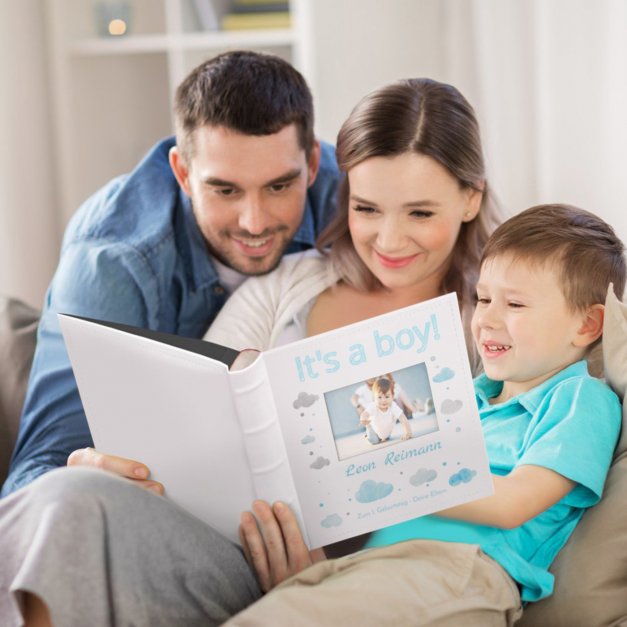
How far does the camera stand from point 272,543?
1.24 metres

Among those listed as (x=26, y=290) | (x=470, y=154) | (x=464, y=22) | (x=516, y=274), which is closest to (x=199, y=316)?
(x=470, y=154)

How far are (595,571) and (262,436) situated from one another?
0.46 meters

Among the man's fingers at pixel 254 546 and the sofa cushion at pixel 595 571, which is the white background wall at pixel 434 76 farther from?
the man's fingers at pixel 254 546

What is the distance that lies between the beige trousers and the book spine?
9cm

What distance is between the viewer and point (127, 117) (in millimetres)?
3156

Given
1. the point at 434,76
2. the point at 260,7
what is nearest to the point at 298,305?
the point at 434,76

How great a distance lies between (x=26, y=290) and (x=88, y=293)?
1.20 m

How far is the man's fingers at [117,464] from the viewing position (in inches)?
50.9

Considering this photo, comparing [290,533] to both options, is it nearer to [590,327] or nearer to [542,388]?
[542,388]

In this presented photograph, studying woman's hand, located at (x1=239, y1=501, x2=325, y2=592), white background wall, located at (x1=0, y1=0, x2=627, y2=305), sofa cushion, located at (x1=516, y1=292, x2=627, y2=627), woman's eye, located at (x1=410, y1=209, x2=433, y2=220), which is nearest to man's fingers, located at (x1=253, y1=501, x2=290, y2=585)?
woman's hand, located at (x1=239, y1=501, x2=325, y2=592)

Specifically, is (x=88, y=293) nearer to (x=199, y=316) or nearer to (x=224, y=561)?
(x=199, y=316)

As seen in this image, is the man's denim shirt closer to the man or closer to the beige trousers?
the man

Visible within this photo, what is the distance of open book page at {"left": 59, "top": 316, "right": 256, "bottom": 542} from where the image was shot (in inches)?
47.6

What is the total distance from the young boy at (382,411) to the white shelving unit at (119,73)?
76.7 inches
